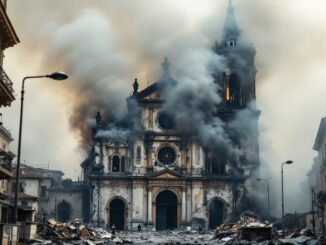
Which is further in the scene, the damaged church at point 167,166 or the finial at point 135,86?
the finial at point 135,86

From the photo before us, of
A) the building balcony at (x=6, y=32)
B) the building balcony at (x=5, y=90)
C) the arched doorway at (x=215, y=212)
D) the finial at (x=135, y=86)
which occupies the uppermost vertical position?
the finial at (x=135, y=86)

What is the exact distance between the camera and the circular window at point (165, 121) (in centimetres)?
6744

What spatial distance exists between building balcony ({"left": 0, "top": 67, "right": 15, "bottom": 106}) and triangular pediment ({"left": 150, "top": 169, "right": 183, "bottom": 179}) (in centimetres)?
4057

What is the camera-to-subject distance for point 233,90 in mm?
70875

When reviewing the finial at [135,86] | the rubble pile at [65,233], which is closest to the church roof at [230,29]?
the finial at [135,86]

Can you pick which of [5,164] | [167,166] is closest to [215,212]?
[167,166]

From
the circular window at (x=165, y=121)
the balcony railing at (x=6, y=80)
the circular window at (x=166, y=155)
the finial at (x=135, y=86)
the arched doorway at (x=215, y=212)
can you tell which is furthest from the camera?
the circular window at (x=165, y=121)

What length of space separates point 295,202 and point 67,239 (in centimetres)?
6951

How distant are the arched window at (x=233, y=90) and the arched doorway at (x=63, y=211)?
22.9 meters

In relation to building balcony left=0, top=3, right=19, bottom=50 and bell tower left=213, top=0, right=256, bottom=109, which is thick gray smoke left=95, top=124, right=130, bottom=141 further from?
building balcony left=0, top=3, right=19, bottom=50

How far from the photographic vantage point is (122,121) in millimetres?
68688

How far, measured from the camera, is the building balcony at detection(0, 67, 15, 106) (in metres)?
23.4

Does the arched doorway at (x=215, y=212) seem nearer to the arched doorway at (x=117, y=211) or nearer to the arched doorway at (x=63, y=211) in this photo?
the arched doorway at (x=117, y=211)

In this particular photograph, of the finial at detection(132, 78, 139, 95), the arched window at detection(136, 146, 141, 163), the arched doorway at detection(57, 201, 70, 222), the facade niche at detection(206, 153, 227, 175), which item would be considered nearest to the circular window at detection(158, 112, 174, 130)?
the arched window at detection(136, 146, 141, 163)
